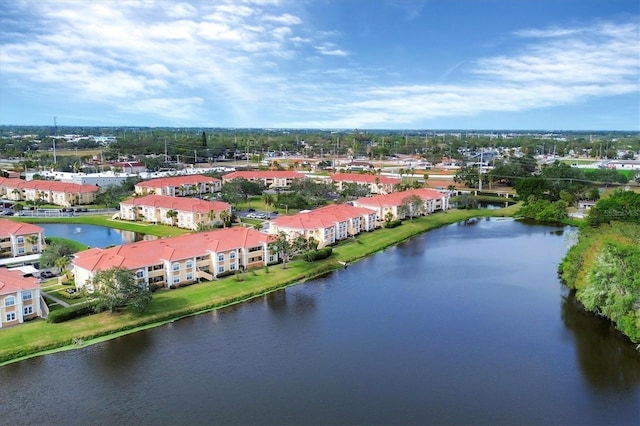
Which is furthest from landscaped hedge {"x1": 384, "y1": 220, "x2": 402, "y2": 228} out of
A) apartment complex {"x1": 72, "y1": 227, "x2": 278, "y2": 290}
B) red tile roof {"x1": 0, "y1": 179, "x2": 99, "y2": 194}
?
red tile roof {"x1": 0, "y1": 179, "x2": 99, "y2": 194}

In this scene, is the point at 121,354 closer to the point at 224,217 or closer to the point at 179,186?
the point at 224,217

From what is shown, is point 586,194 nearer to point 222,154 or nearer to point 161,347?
point 161,347

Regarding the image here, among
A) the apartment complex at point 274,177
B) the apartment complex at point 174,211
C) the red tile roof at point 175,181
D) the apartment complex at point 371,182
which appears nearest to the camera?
the apartment complex at point 174,211

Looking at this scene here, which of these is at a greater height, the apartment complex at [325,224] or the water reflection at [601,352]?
the apartment complex at [325,224]

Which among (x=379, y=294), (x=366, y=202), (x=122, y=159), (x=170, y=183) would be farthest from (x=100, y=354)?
(x=122, y=159)

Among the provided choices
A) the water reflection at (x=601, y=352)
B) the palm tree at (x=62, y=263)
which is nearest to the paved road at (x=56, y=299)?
the palm tree at (x=62, y=263)

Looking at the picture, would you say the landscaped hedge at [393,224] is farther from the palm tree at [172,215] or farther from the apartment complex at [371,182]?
the palm tree at [172,215]
